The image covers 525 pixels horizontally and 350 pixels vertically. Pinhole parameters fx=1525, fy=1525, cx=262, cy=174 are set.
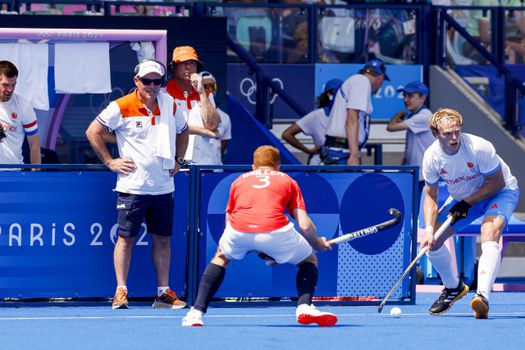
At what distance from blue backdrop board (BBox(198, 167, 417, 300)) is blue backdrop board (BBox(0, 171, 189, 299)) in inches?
27.5

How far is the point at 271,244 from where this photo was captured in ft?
37.2

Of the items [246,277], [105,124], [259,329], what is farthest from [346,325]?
[105,124]

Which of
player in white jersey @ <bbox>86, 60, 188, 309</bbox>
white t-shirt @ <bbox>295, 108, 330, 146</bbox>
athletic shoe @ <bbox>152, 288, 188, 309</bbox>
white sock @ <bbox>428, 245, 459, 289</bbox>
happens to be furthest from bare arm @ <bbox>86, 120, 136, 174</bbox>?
white t-shirt @ <bbox>295, 108, 330, 146</bbox>

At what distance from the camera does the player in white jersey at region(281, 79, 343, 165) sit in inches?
673

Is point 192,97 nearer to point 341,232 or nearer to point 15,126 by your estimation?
point 15,126

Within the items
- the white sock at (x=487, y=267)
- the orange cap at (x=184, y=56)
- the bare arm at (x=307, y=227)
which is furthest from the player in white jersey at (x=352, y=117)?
the bare arm at (x=307, y=227)

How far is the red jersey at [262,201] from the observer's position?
11.3m

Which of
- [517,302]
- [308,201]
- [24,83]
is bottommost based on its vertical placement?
[517,302]

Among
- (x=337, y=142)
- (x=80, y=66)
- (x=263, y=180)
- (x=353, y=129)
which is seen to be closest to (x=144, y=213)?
(x=263, y=180)

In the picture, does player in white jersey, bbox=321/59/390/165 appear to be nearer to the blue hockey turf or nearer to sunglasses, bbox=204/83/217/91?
sunglasses, bbox=204/83/217/91

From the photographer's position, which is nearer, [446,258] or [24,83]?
[446,258]

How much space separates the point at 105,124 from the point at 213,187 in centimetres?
113

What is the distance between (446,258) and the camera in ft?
42.3

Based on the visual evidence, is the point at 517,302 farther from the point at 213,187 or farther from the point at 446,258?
the point at 213,187
